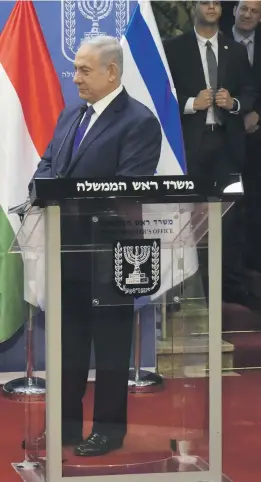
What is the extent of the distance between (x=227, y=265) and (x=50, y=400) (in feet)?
9.04

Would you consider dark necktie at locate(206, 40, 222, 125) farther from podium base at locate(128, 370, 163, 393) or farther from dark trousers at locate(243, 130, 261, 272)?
podium base at locate(128, 370, 163, 393)

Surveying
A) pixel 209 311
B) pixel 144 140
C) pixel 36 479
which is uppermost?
Result: pixel 144 140

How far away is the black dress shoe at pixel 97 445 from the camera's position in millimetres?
2848

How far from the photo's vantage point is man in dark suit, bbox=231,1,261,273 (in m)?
5.25

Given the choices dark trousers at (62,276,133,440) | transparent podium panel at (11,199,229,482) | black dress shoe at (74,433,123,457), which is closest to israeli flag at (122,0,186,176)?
transparent podium panel at (11,199,229,482)

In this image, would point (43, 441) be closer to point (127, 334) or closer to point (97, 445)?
point (97, 445)

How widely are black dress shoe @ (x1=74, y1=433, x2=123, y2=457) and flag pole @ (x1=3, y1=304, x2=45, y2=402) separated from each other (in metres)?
0.26

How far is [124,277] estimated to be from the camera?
2787 mm

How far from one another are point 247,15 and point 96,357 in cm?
290

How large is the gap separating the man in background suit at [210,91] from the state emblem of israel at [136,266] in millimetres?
2235

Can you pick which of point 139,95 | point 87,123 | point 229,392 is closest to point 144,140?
point 87,123

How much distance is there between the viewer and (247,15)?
5.25m

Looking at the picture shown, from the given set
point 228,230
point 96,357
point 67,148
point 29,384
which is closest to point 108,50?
point 67,148

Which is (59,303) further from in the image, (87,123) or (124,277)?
(87,123)
